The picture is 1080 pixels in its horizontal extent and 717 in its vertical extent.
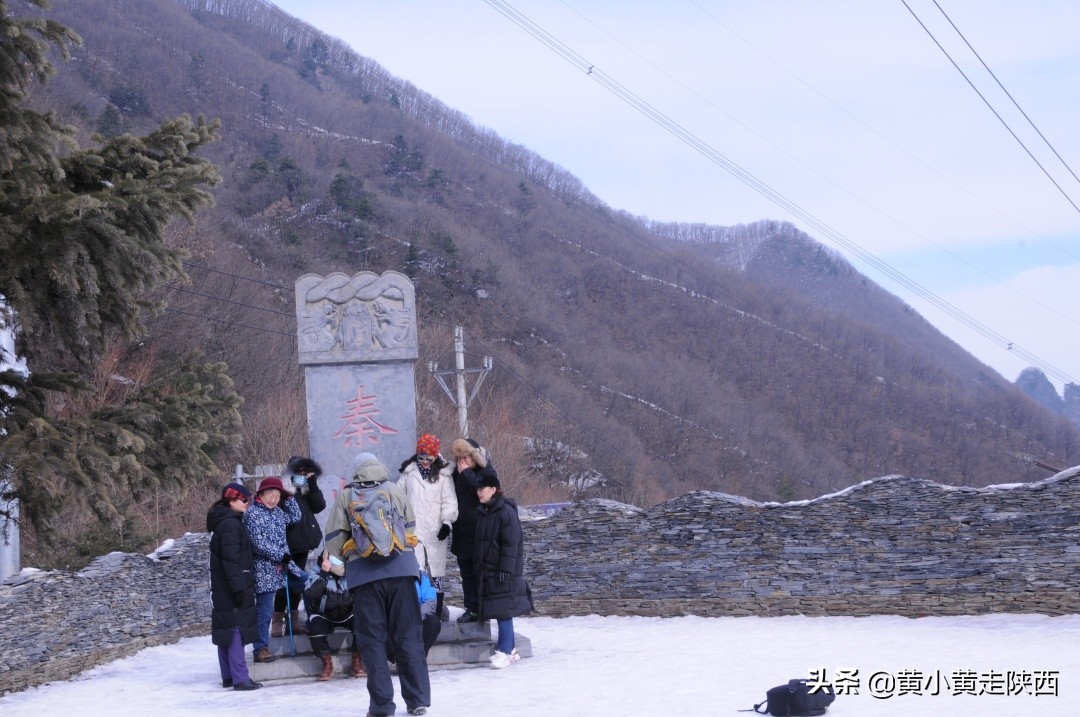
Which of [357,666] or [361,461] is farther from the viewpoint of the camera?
[357,666]

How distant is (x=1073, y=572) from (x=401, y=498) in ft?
21.2

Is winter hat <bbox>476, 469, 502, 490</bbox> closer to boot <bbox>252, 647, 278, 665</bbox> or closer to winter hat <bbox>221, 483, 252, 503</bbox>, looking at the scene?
winter hat <bbox>221, 483, 252, 503</bbox>

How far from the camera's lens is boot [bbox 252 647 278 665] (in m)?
8.41

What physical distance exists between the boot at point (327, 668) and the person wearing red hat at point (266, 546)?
408mm

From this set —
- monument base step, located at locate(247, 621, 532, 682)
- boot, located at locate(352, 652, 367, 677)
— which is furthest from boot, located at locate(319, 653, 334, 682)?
boot, located at locate(352, 652, 367, 677)

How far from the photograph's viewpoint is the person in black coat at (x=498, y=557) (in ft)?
27.0

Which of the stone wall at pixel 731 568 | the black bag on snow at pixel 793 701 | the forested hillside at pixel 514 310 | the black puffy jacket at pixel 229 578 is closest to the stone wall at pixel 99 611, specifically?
the stone wall at pixel 731 568

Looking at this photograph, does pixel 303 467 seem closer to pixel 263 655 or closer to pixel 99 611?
pixel 263 655

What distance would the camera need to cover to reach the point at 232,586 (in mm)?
7984

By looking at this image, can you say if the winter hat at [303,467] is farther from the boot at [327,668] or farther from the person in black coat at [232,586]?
the boot at [327,668]

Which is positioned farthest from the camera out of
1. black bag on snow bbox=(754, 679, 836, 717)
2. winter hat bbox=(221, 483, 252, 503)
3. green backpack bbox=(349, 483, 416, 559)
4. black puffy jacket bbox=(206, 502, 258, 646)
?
winter hat bbox=(221, 483, 252, 503)

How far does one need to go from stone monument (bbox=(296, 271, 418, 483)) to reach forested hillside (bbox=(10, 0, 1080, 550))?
56.3 ft

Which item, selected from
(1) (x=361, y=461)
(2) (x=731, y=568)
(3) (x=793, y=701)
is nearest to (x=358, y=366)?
(1) (x=361, y=461)

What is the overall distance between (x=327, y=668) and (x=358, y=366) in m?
2.94
